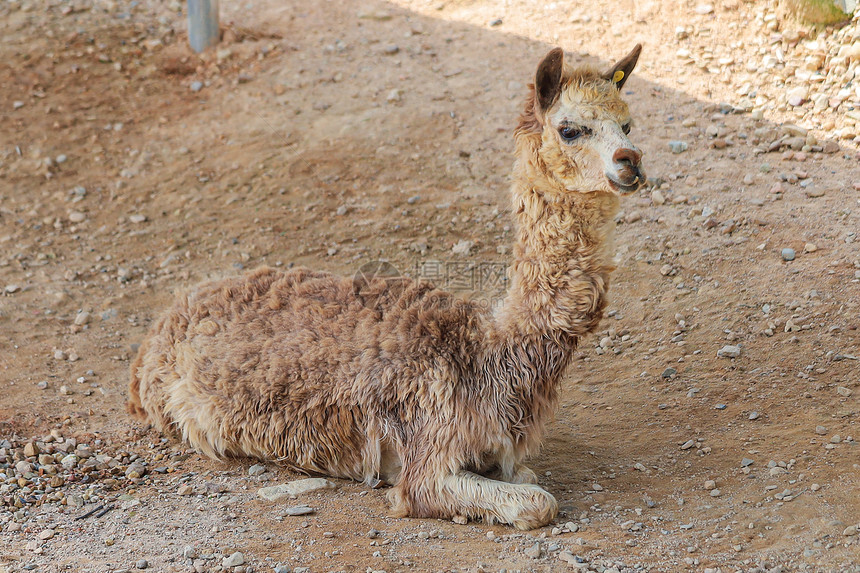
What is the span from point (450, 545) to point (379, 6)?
8.23m

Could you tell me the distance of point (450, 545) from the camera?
3891 mm

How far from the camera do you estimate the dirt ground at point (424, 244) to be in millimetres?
3969

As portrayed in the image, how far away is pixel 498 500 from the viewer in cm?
405

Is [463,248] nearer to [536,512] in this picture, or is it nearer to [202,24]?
[536,512]

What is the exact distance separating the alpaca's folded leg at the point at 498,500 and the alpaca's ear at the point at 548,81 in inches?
76.3

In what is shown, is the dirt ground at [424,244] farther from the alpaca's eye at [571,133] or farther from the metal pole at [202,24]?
the alpaca's eye at [571,133]

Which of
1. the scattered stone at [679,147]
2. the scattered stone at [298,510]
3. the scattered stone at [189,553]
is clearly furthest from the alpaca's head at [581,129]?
the scattered stone at [679,147]

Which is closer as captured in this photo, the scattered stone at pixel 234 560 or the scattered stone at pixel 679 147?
the scattered stone at pixel 234 560

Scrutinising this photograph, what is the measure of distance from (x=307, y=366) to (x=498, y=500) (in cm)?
132

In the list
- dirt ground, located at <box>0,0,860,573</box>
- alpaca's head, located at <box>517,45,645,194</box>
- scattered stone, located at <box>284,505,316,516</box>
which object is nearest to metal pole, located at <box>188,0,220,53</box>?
dirt ground, located at <box>0,0,860,573</box>

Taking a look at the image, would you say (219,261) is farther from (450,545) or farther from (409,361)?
(450,545)

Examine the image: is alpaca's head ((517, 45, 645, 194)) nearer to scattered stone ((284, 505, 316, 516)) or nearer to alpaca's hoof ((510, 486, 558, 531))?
alpaca's hoof ((510, 486, 558, 531))

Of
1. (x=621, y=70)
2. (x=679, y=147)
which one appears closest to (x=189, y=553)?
(x=621, y=70)

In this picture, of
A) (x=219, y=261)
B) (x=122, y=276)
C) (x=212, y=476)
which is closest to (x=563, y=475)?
(x=212, y=476)
